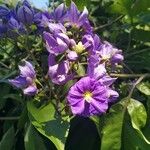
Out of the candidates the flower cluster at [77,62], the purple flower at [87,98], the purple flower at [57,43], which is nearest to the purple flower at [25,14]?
the flower cluster at [77,62]

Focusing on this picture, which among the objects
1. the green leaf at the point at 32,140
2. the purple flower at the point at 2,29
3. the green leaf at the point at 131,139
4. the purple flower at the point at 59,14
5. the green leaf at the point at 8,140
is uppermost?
the purple flower at the point at 59,14

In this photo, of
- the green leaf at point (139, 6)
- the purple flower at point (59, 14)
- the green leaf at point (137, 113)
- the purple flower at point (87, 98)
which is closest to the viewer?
the purple flower at point (87, 98)

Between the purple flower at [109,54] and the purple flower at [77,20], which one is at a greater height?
the purple flower at [77,20]

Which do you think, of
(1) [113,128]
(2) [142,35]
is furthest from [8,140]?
(2) [142,35]

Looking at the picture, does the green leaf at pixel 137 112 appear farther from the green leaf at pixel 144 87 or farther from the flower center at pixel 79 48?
the flower center at pixel 79 48

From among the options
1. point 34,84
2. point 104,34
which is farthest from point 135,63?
point 34,84
